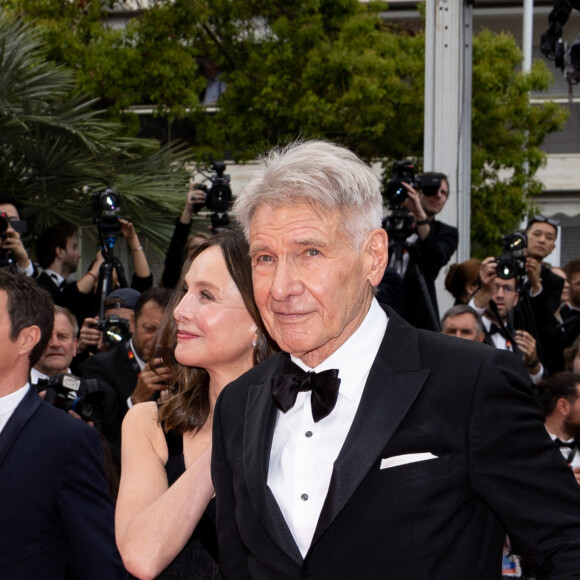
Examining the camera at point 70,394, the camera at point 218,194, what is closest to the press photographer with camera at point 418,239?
the camera at point 218,194

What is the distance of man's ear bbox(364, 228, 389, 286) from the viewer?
2229 millimetres

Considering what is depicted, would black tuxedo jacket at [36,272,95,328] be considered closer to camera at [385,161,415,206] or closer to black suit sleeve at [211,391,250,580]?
camera at [385,161,415,206]

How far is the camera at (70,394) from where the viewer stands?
4246mm

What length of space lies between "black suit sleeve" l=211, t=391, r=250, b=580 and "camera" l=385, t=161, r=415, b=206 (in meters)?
3.94

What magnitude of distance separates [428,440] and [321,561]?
31 centimetres

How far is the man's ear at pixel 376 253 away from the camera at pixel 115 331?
3.73 metres

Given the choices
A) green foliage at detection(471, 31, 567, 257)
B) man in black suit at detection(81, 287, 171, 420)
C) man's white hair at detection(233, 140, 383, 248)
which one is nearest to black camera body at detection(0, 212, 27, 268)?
man in black suit at detection(81, 287, 171, 420)

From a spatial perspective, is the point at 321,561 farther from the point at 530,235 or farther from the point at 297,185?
the point at 530,235

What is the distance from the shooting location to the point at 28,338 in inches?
146

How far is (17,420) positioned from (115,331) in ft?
7.74

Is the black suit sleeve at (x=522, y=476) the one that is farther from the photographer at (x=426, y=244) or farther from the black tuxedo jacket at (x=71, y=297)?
the black tuxedo jacket at (x=71, y=297)

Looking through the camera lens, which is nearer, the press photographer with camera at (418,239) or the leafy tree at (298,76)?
the press photographer with camera at (418,239)

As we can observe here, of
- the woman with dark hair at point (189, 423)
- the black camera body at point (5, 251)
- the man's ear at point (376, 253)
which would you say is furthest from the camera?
the black camera body at point (5, 251)

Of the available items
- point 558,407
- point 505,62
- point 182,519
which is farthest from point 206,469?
point 505,62
